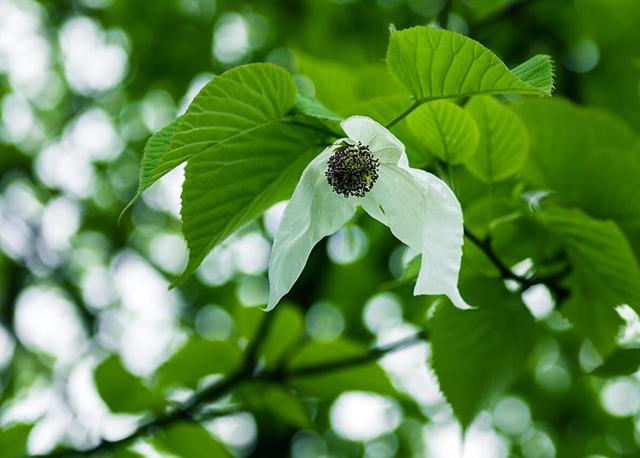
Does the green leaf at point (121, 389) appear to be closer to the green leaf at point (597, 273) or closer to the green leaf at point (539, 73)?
the green leaf at point (597, 273)

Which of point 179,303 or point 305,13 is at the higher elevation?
point 305,13

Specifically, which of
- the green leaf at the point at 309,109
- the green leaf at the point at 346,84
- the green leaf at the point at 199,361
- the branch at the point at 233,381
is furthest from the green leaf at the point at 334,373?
the green leaf at the point at 309,109

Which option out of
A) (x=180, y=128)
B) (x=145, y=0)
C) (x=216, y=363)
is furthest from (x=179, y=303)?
(x=180, y=128)

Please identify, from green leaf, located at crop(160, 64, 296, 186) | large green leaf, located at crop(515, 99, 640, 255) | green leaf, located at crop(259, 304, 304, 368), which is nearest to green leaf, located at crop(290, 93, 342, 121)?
green leaf, located at crop(160, 64, 296, 186)

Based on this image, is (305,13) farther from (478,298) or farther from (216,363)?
(478,298)

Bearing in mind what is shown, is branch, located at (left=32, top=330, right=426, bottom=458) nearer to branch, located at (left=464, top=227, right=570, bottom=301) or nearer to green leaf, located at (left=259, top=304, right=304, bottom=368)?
green leaf, located at (left=259, top=304, right=304, bottom=368)

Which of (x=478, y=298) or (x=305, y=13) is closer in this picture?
(x=478, y=298)

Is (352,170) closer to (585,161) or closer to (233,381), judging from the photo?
(585,161)

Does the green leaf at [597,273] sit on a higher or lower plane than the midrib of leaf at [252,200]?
lower
